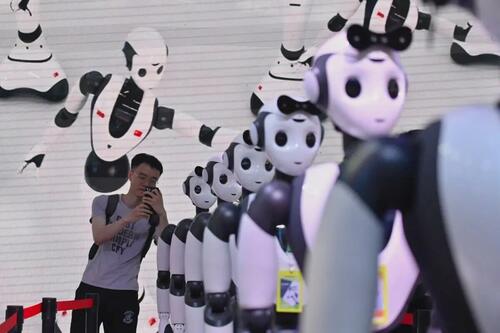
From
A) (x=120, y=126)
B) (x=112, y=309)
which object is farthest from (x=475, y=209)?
(x=120, y=126)

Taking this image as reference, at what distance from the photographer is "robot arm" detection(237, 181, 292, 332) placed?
267cm

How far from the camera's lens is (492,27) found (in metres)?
1.09

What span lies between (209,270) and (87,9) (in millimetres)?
5124

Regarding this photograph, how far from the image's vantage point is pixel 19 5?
824 centimetres

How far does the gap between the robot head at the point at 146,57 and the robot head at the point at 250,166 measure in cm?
383

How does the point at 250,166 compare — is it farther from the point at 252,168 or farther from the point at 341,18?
the point at 341,18

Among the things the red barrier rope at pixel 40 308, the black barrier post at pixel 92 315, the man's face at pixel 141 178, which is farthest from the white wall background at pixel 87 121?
the red barrier rope at pixel 40 308

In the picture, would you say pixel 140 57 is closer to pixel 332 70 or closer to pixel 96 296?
pixel 96 296

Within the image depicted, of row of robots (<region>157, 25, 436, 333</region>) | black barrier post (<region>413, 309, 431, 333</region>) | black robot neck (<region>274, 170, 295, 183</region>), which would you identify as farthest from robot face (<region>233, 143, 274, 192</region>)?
black barrier post (<region>413, 309, 431, 333</region>)

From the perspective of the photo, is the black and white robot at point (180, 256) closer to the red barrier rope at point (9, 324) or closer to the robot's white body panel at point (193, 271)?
the robot's white body panel at point (193, 271)

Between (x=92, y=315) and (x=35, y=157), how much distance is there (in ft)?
10.7

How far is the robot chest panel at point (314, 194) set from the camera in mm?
2381

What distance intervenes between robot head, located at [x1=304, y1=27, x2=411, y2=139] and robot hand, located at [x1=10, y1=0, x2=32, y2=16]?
6287mm

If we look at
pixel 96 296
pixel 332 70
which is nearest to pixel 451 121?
pixel 332 70
